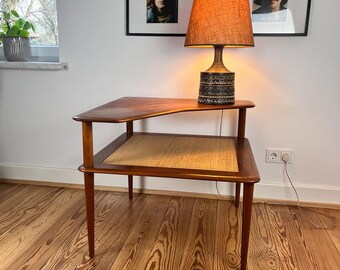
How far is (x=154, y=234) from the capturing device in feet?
4.82

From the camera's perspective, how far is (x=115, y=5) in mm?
1696

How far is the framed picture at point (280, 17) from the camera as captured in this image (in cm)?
155

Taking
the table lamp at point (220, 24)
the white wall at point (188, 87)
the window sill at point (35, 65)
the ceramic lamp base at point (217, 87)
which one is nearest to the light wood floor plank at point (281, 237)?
the white wall at point (188, 87)

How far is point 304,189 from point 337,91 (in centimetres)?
58

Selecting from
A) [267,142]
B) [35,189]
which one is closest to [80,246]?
[35,189]

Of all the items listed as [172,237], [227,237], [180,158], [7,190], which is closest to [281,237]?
[227,237]

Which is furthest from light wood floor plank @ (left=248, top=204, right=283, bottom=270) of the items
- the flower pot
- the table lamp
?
the flower pot

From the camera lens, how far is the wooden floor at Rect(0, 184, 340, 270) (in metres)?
1.27

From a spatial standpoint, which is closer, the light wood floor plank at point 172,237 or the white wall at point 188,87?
the light wood floor plank at point 172,237

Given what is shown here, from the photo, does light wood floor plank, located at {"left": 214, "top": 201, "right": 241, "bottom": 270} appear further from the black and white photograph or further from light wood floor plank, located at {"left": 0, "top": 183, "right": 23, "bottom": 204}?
light wood floor plank, located at {"left": 0, "top": 183, "right": 23, "bottom": 204}

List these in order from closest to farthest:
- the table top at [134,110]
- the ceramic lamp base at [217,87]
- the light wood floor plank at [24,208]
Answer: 1. the table top at [134,110]
2. the ceramic lamp base at [217,87]
3. the light wood floor plank at [24,208]

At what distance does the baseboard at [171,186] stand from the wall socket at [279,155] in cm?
15

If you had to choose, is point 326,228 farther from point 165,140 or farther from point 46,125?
point 46,125

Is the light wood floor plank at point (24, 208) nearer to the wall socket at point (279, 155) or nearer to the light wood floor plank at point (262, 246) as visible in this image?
the light wood floor plank at point (262, 246)
